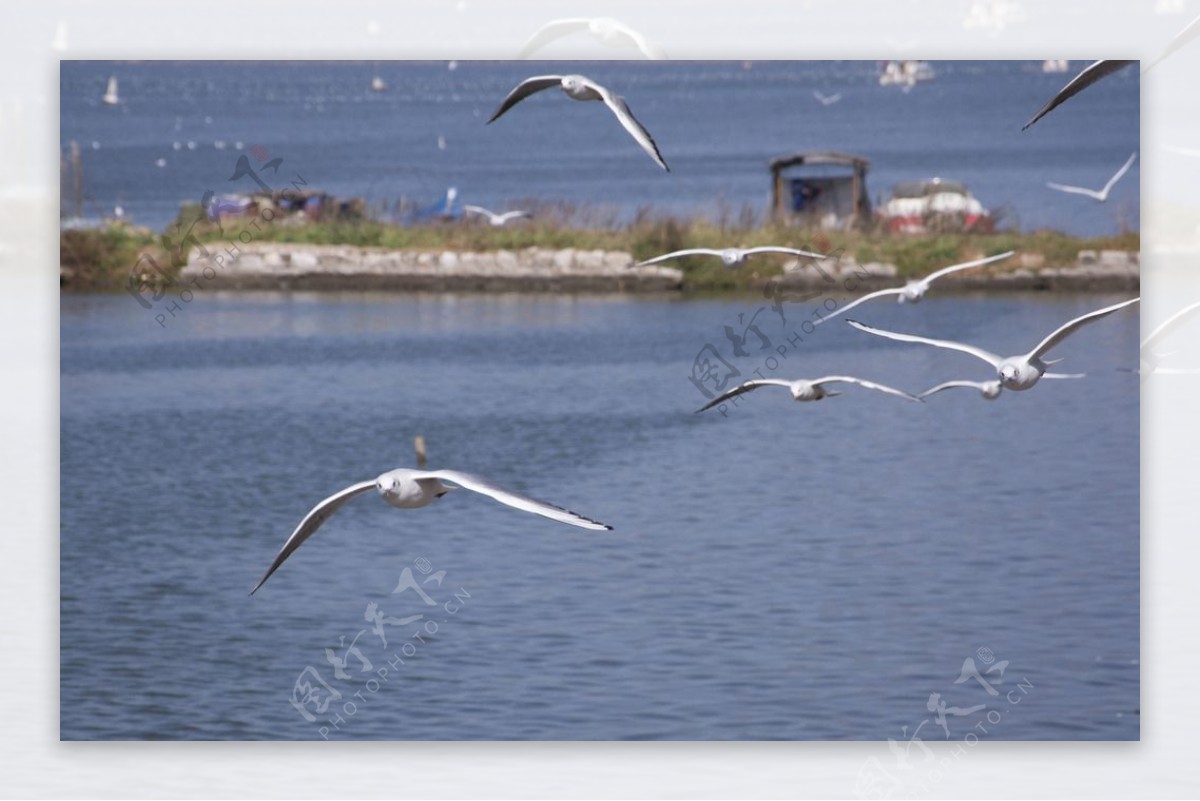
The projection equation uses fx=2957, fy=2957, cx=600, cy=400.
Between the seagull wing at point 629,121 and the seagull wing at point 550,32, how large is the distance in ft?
0.85

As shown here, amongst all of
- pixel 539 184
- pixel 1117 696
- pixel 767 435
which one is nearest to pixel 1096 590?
pixel 1117 696

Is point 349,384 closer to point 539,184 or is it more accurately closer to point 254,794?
point 539,184

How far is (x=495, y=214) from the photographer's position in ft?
37.3

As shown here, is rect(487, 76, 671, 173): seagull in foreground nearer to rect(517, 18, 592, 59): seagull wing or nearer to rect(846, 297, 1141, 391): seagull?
rect(517, 18, 592, 59): seagull wing

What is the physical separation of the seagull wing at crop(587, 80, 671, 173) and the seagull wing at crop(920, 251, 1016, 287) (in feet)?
4.60

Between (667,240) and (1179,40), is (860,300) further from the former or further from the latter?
(1179,40)

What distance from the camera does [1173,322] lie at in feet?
34.7

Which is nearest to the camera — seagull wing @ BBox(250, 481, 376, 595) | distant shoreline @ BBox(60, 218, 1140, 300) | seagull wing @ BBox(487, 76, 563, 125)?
seagull wing @ BBox(250, 481, 376, 595)

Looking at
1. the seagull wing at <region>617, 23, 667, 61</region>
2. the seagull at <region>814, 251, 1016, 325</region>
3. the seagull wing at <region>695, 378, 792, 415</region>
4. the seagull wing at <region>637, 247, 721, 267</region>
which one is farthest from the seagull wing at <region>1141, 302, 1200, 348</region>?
the seagull wing at <region>617, 23, 667, 61</region>

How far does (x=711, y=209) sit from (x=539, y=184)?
2.21ft

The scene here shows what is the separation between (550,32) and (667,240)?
146cm

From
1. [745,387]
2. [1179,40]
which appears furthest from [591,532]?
[1179,40]

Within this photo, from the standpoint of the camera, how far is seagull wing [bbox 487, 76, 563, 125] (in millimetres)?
10391

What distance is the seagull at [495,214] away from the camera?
11.4m
